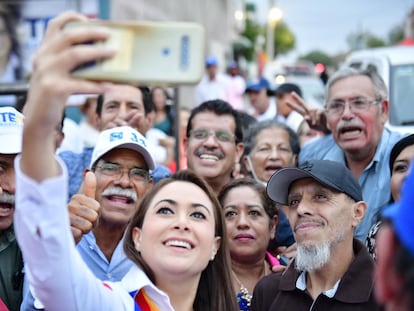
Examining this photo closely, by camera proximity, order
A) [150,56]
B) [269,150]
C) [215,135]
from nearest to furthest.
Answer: [150,56] < [215,135] < [269,150]

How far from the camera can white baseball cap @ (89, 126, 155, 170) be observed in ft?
13.5

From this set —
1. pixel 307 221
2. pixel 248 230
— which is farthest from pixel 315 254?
pixel 248 230

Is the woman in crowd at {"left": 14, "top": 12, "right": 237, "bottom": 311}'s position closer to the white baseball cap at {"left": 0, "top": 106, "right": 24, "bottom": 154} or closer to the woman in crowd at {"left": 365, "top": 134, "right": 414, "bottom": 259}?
the white baseball cap at {"left": 0, "top": 106, "right": 24, "bottom": 154}

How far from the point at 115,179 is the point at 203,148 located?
1.21m

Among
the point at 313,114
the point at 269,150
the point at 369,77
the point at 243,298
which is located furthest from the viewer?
the point at 313,114

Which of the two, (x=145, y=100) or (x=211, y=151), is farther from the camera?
(x=145, y=100)

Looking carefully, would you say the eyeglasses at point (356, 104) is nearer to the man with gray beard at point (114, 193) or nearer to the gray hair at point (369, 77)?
the gray hair at point (369, 77)

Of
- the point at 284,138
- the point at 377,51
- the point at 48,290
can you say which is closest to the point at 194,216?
the point at 48,290

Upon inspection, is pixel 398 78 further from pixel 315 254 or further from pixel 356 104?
pixel 315 254

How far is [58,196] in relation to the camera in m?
2.07

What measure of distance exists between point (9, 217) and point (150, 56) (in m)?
2.12

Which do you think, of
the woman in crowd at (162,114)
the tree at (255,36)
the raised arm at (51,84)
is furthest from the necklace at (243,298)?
the tree at (255,36)

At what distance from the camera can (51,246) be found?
2.11 meters

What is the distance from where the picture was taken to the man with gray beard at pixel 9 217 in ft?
11.5
